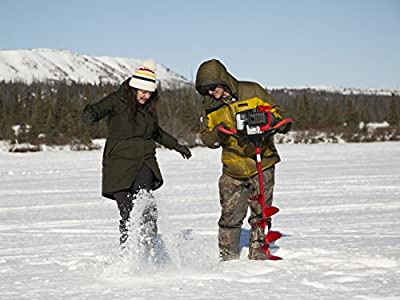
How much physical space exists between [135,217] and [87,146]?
47.3 meters

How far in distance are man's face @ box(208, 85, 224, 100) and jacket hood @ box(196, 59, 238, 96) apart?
0.05m

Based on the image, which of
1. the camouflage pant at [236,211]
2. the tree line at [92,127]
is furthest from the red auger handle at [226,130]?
the tree line at [92,127]

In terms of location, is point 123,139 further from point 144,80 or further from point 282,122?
point 282,122

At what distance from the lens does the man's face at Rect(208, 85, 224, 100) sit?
17.3ft

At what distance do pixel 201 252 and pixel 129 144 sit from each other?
141cm

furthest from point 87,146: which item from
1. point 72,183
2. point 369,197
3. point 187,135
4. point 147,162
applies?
point 147,162

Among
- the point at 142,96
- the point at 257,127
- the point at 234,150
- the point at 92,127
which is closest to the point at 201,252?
the point at 234,150

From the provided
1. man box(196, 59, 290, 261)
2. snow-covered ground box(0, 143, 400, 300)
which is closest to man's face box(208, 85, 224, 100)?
man box(196, 59, 290, 261)

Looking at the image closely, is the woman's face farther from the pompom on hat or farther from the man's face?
the man's face

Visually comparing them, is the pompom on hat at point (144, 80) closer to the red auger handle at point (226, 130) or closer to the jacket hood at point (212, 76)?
the jacket hood at point (212, 76)

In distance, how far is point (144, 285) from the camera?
4.57 metres

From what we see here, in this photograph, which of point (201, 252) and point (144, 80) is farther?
point (201, 252)

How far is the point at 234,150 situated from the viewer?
548 cm

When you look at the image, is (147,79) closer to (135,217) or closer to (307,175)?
(135,217)
